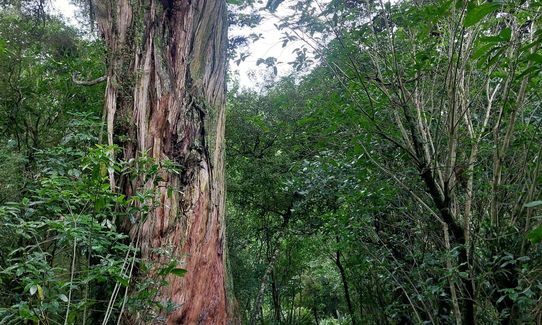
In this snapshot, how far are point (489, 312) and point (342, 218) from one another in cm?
145

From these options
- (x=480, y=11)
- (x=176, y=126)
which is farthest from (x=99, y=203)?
(x=480, y=11)

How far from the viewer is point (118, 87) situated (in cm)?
250

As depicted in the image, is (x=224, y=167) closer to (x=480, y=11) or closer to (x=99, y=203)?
(x=99, y=203)

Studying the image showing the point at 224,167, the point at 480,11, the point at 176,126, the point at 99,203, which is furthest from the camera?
the point at 224,167

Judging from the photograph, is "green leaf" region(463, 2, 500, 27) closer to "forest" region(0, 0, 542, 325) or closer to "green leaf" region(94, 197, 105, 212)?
"forest" region(0, 0, 542, 325)

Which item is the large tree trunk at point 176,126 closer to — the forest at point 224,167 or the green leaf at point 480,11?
the forest at point 224,167

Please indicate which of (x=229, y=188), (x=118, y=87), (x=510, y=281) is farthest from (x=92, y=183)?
(x=229, y=188)

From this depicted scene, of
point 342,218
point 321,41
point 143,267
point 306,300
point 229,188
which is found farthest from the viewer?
point 306,300

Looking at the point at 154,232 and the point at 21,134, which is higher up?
the point at 21,134

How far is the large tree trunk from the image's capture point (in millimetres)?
2273

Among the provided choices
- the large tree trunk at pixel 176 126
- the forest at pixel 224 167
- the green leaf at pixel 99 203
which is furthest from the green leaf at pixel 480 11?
the large tree trunk at pixel 176 126

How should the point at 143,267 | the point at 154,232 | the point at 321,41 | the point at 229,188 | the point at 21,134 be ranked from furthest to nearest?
the point at 229,188 → the point at 21,134 → the point at 321,41 → the point at 154,232 → the point at 143,267

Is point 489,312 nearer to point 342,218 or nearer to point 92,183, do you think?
point 342,218

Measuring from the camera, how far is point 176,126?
2.49 metres
